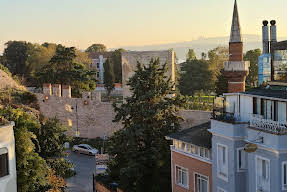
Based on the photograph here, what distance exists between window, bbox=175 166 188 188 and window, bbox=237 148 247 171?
2.68 m

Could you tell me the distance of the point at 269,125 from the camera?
9.51 meters

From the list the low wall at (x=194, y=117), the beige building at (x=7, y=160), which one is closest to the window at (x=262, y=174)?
the beige building at (x=7, y=160)

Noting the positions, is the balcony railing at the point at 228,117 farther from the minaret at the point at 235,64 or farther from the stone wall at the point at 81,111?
the stone wall at the point at 81,111

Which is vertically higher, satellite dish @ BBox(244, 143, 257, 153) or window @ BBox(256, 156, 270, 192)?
satellite dish @ BBox(244, 143, 257, 153)

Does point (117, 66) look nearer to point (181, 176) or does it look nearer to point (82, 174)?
point (82, 174)

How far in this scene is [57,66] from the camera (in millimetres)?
37656

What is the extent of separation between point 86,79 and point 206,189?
2663cm

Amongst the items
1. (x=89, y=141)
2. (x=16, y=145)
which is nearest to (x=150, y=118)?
(x=16, y=145)

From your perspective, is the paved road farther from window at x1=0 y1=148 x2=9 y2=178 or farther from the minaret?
the minaret

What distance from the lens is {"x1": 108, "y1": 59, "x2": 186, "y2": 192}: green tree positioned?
50.1 ft

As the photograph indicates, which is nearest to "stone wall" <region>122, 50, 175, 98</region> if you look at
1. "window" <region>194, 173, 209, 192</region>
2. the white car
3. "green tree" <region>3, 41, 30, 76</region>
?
the white car

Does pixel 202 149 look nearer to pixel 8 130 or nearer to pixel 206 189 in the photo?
pixel 206 189

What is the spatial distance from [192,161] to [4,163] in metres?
5.25

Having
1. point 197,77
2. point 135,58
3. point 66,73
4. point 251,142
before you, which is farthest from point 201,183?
point 66,73
